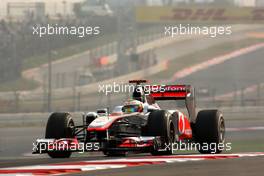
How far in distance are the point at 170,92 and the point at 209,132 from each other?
4.28ft

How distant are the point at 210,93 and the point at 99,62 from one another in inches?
333

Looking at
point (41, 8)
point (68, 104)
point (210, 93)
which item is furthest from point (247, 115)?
point (41, 8)

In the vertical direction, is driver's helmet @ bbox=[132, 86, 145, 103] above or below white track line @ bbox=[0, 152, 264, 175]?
above

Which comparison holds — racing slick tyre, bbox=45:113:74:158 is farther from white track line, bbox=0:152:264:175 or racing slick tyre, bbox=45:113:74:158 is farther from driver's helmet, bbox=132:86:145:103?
white track line, bbox=0:152:264:175

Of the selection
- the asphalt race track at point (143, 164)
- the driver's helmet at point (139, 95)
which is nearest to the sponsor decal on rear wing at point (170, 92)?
the driver's helmet at point (139, 95)

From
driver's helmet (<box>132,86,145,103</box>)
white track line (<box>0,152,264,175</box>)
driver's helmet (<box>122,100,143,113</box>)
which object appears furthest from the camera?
driver's helmet (<box>132,86,145,103</box>)

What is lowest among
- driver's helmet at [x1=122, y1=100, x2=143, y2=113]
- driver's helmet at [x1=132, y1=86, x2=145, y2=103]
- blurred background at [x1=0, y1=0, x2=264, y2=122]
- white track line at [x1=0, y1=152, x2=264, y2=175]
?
white track line at [x1=0, y1=152, x2=264, y2=175]

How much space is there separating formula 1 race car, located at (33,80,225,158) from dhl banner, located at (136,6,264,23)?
48.1 metres

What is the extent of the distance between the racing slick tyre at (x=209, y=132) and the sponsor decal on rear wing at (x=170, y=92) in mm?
749

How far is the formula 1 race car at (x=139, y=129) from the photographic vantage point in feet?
68.6

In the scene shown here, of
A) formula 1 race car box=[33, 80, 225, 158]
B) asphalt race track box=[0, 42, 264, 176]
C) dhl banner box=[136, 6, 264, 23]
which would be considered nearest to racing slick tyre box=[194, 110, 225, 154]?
formula 1 race car box=[33, 80, 225, 158]

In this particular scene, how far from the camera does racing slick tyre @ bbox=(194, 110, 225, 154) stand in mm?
22312

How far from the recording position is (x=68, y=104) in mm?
58781

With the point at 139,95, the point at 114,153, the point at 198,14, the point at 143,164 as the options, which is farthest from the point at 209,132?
the point at 198,14
